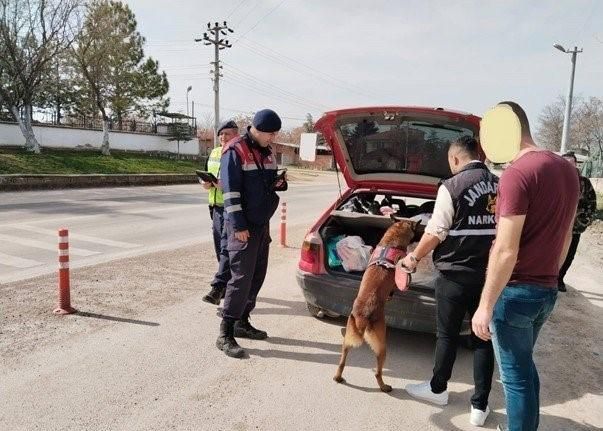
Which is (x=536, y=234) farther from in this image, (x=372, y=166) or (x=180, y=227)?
(x=180, y=227)

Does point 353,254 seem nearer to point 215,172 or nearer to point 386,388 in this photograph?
point 386,388

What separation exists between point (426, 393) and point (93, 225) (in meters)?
8.84

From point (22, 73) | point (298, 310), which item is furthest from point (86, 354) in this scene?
point (22, 73)

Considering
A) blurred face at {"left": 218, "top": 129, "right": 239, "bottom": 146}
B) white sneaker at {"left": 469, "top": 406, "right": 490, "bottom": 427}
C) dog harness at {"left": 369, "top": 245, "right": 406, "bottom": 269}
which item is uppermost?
blurred face at {"left": 218, "top": 129, "right": 239, "bottom": 146}

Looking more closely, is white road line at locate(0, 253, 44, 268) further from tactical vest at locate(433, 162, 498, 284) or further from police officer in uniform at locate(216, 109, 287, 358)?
tactical vest at locate(433, 162, 498, 284)

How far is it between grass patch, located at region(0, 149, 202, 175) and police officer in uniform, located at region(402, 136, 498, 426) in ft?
67.7

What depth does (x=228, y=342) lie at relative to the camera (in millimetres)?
3980

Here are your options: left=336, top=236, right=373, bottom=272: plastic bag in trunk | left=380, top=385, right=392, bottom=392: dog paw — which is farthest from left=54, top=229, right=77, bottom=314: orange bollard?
left=380, top=385, right=392, bottom=392: dog paw

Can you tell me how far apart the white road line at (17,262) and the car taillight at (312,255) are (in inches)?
178

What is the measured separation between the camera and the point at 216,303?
519 centimetres

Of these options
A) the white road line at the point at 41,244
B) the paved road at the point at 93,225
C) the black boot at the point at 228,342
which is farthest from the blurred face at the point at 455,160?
the white road line at the point at 41,244

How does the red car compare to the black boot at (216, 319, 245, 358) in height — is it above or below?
above

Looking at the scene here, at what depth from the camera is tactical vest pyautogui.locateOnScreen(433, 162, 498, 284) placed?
9.70 feet

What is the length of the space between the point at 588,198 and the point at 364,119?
11.6 ft
